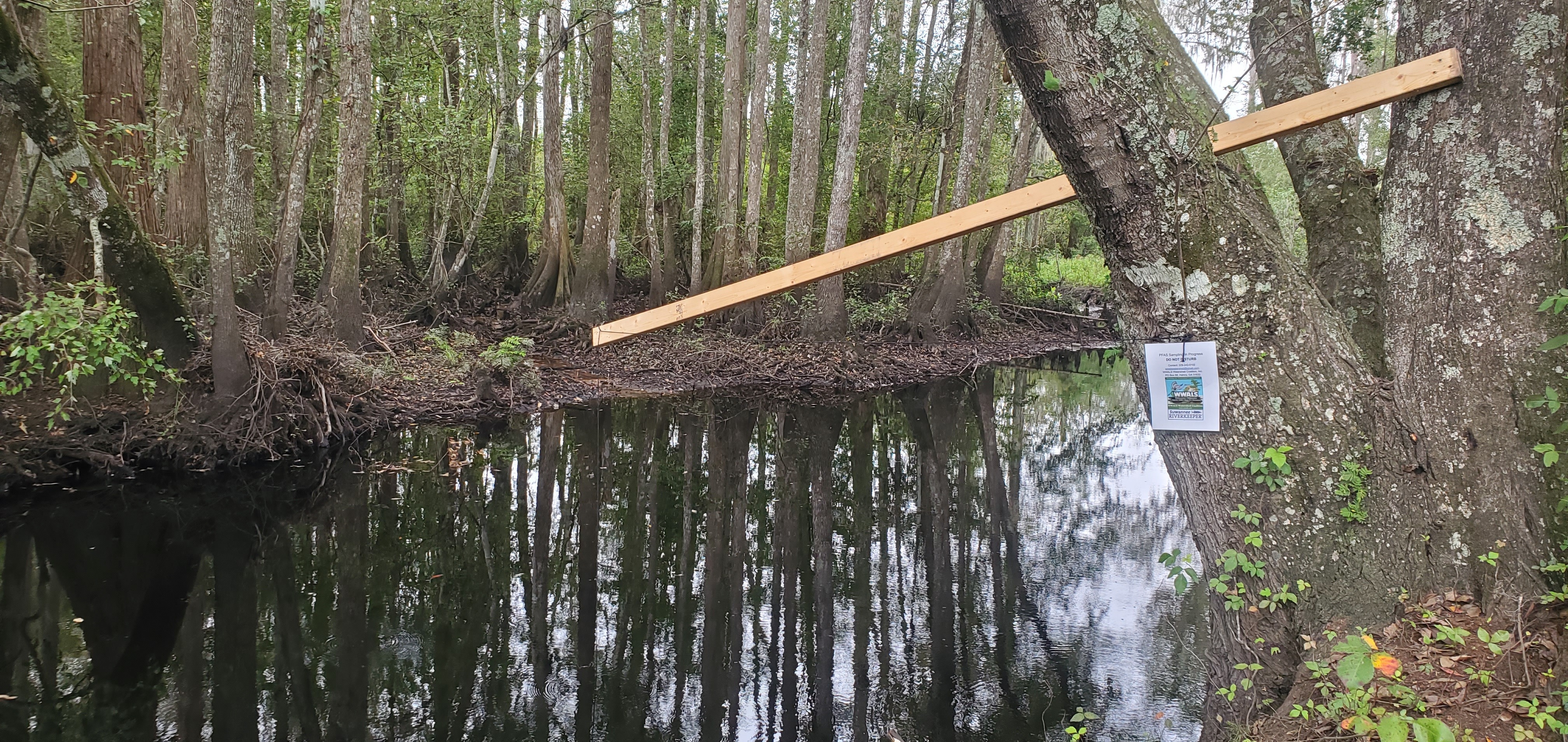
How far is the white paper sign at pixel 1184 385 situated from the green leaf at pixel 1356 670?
743 mm

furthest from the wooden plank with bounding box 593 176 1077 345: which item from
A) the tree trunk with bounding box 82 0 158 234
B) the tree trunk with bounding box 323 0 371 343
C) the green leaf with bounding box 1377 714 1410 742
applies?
the tree trunk with bounding box 82 0 158 234

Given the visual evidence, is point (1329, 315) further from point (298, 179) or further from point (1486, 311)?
point (298, 179)

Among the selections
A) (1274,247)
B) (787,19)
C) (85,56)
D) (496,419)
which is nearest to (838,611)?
(1274,247)

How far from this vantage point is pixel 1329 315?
2578mm

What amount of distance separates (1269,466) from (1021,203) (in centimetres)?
147

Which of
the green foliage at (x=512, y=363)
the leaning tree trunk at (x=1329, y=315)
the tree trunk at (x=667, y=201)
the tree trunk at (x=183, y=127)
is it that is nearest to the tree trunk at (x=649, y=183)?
the tree trunk at (x=667, y=201)

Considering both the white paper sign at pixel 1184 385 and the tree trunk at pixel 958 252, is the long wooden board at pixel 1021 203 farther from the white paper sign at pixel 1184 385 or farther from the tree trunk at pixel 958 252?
the tree trunk at pixel 958 252

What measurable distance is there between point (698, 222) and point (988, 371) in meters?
5.46

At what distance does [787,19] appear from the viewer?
20.1 meters

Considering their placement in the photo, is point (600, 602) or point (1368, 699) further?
point (600, 602)

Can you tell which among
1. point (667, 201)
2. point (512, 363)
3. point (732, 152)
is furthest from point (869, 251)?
point (667, 201)

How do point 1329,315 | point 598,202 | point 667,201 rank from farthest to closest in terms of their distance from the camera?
point 667,201
point 598,202
point 1329,315

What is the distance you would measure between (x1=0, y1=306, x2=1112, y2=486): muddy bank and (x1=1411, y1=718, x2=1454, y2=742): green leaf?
748 centimetres

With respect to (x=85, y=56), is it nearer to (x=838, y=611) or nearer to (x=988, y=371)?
(x=838, y=611)
